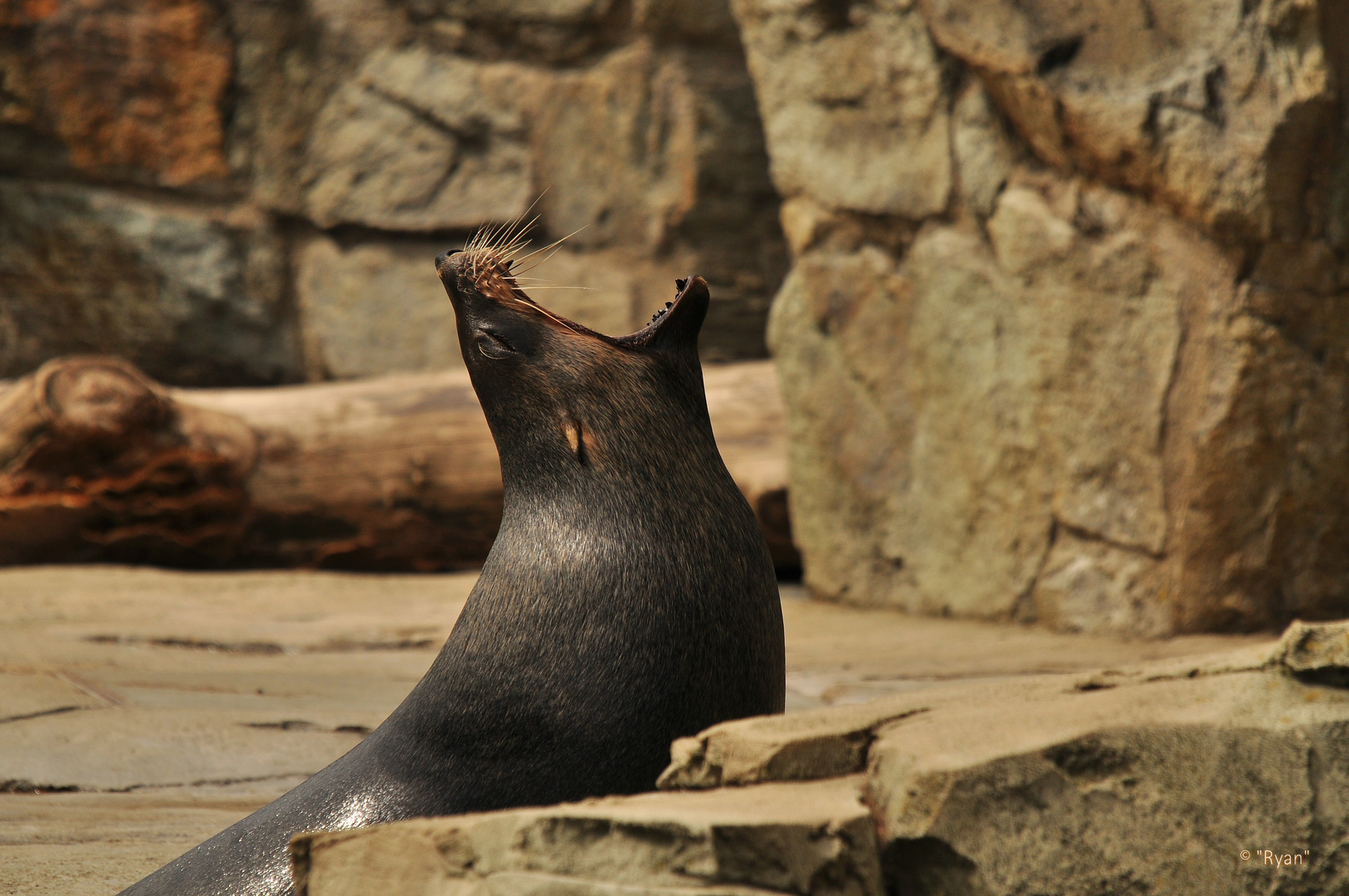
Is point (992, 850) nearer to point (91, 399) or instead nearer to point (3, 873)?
point (3, 873)

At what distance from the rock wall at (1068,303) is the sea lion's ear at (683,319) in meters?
1.90

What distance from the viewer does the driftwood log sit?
191 inches

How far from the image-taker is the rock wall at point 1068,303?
136 inches

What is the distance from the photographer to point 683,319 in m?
2.16

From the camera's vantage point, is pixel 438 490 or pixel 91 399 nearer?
pixel 91 399

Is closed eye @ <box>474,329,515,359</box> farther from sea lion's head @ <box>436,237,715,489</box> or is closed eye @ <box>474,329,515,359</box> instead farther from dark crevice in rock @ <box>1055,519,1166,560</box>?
dark crevice in rock @ <box>1055,519,1166,560</box>

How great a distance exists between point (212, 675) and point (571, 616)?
198cm

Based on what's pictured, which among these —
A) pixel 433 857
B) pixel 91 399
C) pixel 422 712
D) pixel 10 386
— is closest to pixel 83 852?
pixel 422 712

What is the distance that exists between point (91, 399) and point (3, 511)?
0.53 metres

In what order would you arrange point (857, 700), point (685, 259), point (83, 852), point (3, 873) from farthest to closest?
point (685, 259)
point (857, 700)
point (83, 852)
point (3, 873)

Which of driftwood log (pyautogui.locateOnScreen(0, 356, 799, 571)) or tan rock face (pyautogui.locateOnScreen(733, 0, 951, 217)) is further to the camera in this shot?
driftwood log (pyautogui.locateOnScreen(0, 356, 799, 571))

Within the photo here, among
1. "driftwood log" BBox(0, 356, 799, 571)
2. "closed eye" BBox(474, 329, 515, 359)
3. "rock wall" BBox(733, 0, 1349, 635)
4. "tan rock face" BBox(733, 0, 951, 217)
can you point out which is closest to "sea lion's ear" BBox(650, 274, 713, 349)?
"closed eye" BBox(474, 329, 515, 359)

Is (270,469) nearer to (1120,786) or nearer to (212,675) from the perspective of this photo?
(212,675)

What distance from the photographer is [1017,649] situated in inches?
145
